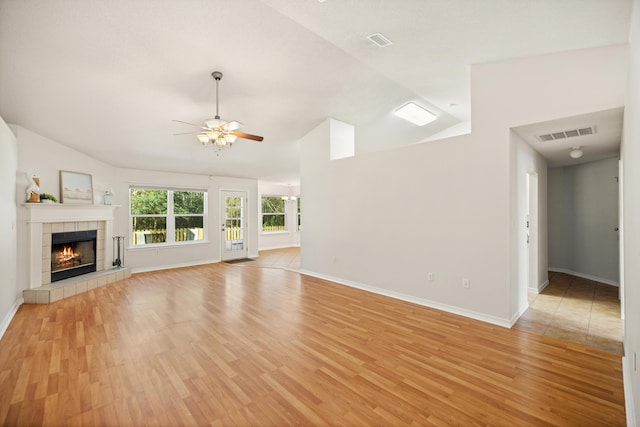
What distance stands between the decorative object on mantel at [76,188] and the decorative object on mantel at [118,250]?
3.41ft

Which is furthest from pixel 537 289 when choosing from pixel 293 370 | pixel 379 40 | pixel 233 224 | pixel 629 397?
pixel 233 224

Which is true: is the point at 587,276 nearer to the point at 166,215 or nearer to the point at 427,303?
the point at 427,303

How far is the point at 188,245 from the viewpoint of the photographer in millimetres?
7461

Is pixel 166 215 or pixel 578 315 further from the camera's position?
pixel 166 215

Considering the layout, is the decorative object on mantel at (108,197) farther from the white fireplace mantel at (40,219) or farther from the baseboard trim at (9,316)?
the baseboard trim at (9,316)

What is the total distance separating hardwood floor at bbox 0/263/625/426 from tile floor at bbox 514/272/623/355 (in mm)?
298

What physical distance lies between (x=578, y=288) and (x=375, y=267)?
345 centimetres

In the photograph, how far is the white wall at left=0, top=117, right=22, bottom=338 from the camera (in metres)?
3.36

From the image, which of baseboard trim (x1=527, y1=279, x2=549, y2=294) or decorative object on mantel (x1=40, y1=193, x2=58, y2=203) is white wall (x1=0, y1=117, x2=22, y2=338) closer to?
decorative object on mantel (x1=40, y1=193, x2=58, y2=203)

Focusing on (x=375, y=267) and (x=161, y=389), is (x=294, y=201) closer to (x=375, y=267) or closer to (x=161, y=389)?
(x=375, y=267)

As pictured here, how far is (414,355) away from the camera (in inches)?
106

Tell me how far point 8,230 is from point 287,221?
26.7 feet

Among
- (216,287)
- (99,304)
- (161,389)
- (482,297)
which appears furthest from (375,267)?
(99,304)

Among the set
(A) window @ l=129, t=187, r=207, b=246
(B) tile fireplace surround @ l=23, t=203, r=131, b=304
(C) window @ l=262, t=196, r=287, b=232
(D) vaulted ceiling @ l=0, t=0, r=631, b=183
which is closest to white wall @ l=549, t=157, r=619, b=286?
(D) vaulted ceiling @ l=0, t=0, r=631, b=183
